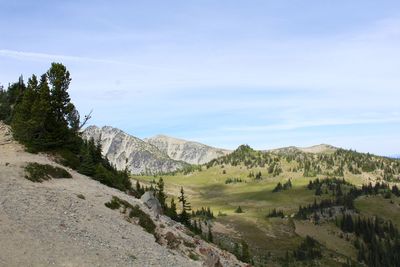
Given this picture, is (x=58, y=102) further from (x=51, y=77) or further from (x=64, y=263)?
(x=64, y=263)

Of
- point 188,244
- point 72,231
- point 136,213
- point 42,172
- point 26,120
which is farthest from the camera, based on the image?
point 26,120

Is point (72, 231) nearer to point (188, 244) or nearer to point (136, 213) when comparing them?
point (136, 213)

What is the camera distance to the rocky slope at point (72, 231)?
114 ft

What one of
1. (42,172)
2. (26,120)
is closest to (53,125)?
(26,120)

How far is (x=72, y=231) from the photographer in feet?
135

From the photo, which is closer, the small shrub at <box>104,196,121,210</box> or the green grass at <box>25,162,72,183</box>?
the green grass at <box>25,162,72,183</box>

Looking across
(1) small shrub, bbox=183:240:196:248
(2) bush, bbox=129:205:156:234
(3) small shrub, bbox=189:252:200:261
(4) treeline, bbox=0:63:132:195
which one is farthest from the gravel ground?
(4) treeline, bbox=0:63:132:195

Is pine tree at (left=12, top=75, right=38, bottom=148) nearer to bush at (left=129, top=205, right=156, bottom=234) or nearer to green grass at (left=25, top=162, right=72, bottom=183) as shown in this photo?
green grass at (left=25, top=162, right=72, bottom=183)

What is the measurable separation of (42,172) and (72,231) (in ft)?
61.2

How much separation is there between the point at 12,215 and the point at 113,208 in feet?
56.3

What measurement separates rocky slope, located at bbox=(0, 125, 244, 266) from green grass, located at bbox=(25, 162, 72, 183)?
0.96m

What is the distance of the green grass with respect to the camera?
180 ft

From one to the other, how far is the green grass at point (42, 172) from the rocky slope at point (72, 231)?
963 millimetres

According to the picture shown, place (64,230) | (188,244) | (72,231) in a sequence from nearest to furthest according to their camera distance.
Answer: (64,230) → (72,231) → (188,244)
